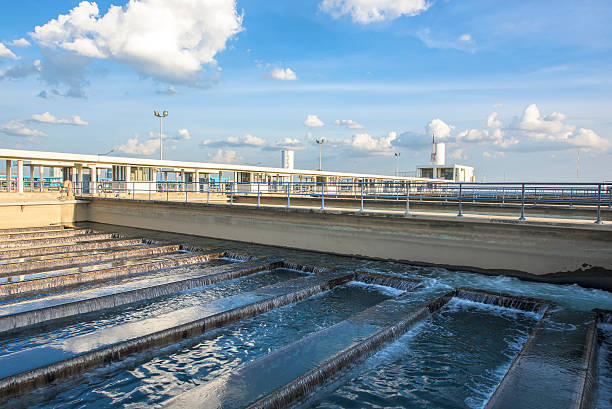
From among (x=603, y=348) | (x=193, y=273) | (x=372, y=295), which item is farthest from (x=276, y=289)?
(x=603, y=348)

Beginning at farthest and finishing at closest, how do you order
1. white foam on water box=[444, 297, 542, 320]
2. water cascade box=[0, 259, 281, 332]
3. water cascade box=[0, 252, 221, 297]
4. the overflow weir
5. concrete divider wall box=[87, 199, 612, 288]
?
concrete divider wall box=[87, 199, 612, 288] < water cascade box=[0, 252, 221, 297] < white foam on water box=[444, 297, 542, 320] < water cascade box=[0, 259, 281, 332] < the overflow weir

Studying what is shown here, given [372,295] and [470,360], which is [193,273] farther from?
[470,360]

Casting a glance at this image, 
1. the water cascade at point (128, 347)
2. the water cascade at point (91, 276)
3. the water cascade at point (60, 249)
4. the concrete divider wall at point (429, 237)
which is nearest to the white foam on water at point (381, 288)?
the water cascade at point (128, 347)

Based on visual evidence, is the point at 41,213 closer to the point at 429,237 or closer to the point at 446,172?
the point at 429,237

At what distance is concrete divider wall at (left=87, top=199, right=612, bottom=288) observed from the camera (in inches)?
432

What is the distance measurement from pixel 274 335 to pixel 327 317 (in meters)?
1.55

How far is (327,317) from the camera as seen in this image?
891 centimetres

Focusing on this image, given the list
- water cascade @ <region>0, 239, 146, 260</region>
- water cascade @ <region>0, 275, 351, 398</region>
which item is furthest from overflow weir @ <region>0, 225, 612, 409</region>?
water cascade @ <region>0, 239, 146, 260</region>

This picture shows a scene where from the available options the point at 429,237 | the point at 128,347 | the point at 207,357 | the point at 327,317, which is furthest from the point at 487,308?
the point at 128,347

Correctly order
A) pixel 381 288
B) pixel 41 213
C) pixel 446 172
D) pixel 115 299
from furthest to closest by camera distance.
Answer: pixel 446 172
pixel 41 213
pixel 381 288
pixel 115 299

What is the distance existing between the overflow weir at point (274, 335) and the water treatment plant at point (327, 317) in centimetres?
4

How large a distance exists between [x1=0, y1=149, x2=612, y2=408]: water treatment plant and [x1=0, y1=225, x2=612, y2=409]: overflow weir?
36mm

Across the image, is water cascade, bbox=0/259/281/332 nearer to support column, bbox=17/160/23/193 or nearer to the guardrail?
the guardrail

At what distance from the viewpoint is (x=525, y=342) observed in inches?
290
